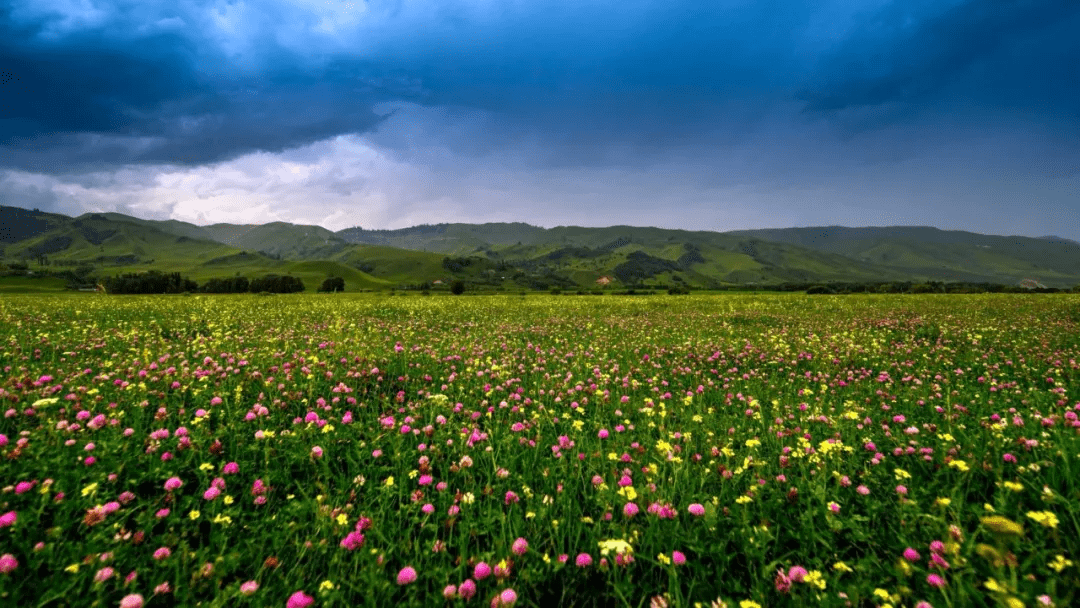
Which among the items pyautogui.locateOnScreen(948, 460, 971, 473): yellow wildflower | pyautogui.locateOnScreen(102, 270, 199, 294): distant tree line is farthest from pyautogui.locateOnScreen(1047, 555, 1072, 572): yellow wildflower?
pyautogui.locateOnScreen(102, 270, 199, 294): distant tree line

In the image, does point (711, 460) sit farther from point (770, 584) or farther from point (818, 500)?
point (770, 584)

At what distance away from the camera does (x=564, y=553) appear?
3107mm

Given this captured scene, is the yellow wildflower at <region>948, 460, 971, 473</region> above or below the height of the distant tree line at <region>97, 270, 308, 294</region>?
above

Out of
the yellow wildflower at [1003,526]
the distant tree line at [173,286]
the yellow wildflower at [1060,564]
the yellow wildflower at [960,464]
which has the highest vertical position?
the yellow wildflower at [1003,526]

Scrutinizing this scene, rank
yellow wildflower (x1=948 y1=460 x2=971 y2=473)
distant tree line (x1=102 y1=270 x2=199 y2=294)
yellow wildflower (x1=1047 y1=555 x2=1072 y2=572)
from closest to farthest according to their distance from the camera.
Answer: yellow wildflower (x1=1047 y1=555 x2=1072 y2=572)
yellow wildflower (x1=948 y1=460 x2=971 y2=473)
distant tree line (x1=102 y1=270 x2=199 y2=294)

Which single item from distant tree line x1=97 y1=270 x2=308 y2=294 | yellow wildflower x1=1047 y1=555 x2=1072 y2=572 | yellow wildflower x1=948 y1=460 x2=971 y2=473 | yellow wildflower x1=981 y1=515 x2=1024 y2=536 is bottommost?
distant tree line x1=97 y1=270 x2=308 y2=294

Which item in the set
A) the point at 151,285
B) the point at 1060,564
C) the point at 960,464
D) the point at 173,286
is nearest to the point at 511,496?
the point at 1060,564

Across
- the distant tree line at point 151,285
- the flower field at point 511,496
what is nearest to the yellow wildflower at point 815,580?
the flower field at point 511,496

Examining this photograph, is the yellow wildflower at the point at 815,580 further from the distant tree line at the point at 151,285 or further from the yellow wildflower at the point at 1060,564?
the distant tree line at the point at 151,285

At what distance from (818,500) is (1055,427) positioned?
2.97 metres

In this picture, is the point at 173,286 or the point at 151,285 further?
the point at 173,286

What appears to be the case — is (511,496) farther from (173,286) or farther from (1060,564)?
(173,286)

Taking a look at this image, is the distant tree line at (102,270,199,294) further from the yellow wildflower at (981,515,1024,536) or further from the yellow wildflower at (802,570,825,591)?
the yellow wildflower at (981,515,1024,536)

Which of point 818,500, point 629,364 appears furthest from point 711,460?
point 629,364
